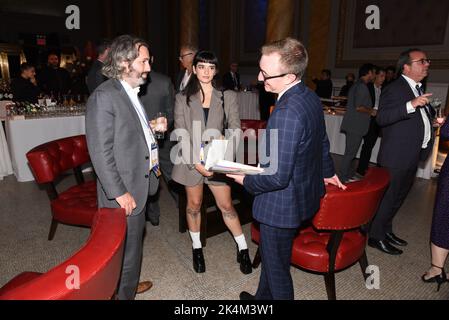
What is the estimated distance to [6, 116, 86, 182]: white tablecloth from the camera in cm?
427

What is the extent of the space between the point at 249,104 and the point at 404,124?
621 cm

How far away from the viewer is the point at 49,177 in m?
2.69

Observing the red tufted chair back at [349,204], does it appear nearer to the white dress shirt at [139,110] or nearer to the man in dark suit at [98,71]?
the white dress shirt at [139,110]

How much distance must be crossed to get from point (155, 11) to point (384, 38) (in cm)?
990

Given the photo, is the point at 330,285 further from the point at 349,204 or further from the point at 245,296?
the point at 349,204

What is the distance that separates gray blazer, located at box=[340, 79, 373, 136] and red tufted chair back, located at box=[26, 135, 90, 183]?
10.9ft

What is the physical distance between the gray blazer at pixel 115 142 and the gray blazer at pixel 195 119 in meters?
0.55

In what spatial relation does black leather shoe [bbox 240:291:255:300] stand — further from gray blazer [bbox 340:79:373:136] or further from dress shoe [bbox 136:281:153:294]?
gray blazer [bbox 340:79:373:136]

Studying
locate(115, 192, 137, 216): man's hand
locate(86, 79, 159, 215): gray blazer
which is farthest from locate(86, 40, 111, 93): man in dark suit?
locate(115, 192, 137, 216): man's hand

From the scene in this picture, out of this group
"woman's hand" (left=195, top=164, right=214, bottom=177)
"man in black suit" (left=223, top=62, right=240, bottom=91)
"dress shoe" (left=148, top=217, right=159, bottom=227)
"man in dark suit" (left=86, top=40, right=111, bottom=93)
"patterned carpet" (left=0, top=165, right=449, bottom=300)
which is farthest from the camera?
"man in black suit" (left=223, top=62, right=240, bottom=91)

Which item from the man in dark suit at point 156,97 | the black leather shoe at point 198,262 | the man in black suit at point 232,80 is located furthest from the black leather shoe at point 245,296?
the man in black suit at point 232,80

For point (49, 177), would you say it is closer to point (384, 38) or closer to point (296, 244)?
point (296, 244)

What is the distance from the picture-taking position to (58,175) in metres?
2.83

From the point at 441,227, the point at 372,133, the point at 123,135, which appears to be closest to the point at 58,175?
the point at 123,135
